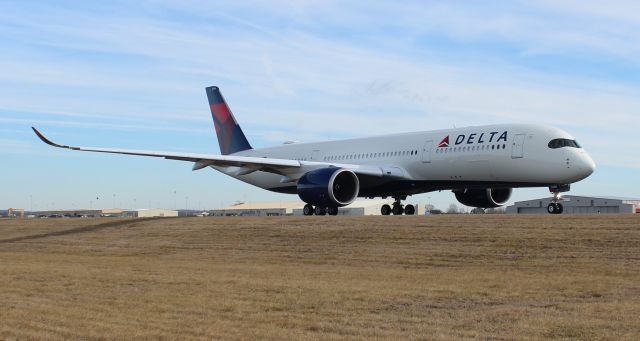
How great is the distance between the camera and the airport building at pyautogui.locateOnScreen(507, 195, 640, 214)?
162 feet

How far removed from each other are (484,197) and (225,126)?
1871 centimetres

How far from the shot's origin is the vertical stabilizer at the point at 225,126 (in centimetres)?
4972

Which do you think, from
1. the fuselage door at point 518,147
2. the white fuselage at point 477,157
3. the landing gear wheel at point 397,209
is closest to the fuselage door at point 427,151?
the white fuselage at point 477,157

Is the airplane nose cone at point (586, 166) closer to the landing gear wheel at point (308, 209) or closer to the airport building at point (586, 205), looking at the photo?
the landing gear wheel at point (308, 209)

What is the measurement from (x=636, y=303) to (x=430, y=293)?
3866 mm

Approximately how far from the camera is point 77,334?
11594mm

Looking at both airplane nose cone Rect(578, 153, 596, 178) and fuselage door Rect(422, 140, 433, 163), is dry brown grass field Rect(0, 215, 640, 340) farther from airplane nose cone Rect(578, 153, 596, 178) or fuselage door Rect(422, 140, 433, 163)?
fuselage door Rect(422, 140, 433, 163)

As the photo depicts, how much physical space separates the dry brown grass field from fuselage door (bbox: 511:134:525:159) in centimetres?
517

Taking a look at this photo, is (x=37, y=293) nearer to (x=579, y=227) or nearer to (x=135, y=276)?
(x=135, y=276)

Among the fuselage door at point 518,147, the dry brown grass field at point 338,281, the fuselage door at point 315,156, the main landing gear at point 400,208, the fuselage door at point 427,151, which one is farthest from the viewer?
the fuselage door at point 315,156

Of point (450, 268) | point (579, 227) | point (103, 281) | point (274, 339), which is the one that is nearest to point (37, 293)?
point (103, 281)

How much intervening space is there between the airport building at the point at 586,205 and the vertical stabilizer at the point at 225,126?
762 inches

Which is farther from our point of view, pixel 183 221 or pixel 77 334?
pixel 183 221

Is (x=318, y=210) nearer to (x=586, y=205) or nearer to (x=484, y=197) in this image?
(x=484, y=197)
